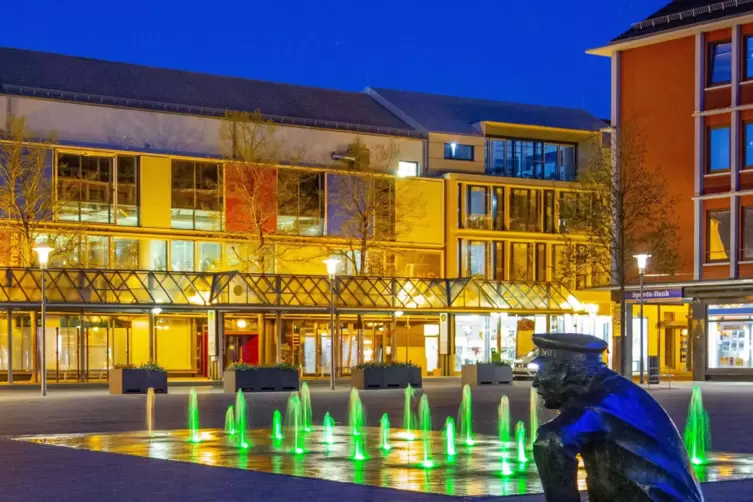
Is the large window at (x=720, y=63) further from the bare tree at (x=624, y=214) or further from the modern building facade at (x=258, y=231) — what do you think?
the modern building facade at (x=258, y=231)

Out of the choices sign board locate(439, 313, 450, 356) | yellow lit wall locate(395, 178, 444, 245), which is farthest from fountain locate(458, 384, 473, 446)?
yellow lit wall locate(395, 178, 444, 245)

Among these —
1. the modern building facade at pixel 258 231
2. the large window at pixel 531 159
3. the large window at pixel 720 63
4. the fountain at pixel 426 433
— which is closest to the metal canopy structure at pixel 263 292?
the modern building facade at pixel 258 231

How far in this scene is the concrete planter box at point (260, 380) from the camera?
43.1 metres

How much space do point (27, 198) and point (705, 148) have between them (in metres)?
28.4

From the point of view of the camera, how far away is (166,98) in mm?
64250

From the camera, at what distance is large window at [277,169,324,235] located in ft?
210

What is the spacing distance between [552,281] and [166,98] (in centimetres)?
2310

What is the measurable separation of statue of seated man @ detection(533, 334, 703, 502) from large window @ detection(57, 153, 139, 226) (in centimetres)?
5419

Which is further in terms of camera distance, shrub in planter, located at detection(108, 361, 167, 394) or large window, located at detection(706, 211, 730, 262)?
large window, located at detection(706, 211, 730, 262)

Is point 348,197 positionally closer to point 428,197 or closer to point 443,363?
point 428,197

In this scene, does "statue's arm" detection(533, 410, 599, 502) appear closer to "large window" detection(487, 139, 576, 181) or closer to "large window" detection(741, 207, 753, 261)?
"large window" detection(741, 207, 753, 261)

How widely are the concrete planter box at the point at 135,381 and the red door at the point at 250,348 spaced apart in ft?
61.1

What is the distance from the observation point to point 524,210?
73125 mm

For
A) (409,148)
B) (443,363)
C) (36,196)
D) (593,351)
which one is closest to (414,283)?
(443,363)
